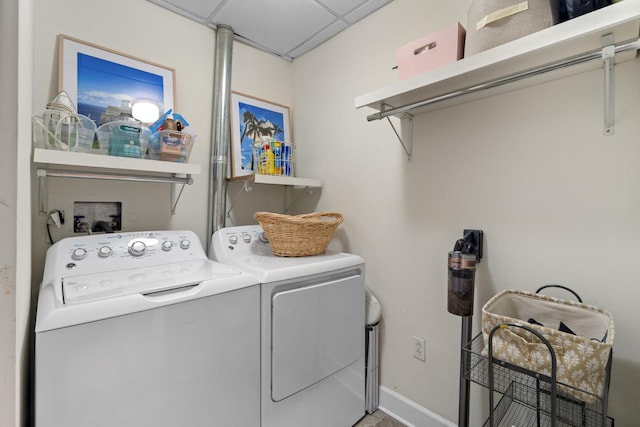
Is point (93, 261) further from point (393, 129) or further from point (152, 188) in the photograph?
point (393, 129)

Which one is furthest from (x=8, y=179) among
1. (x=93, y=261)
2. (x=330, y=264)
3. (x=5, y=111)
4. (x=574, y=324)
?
(x=574, y=324)

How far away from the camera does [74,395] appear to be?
0.85m

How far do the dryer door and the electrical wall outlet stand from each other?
29 centimetres

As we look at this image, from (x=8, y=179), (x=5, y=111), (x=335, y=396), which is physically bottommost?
(x=335, y=396)

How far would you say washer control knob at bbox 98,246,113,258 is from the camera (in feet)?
4.35

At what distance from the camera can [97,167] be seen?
1.45m

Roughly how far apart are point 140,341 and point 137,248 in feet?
1.93

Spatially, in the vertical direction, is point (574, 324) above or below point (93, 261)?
below

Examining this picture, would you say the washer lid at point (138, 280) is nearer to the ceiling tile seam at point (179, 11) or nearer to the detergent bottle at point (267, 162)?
the detergent bottle at point (267, 162)

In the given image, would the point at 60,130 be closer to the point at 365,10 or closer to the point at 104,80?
the point at 104,80

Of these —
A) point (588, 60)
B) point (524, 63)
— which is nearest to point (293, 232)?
point (524, 63)

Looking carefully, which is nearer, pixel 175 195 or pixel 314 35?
pixel 175 195

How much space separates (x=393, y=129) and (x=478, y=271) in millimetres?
843

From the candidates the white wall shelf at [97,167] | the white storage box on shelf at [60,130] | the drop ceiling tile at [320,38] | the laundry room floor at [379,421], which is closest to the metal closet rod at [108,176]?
the white wall shelf at [97,167]
